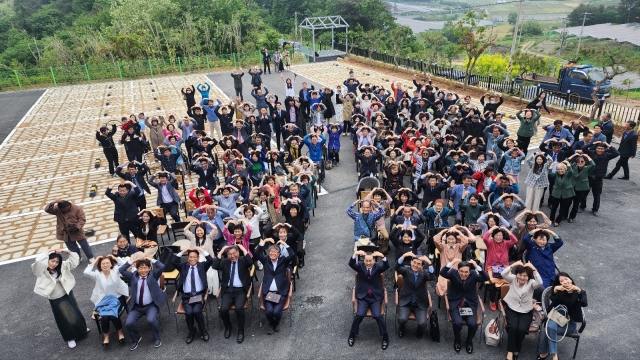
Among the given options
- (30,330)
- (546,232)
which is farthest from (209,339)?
(546,232)

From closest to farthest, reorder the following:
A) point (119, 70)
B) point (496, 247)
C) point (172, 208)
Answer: point (496, 247), point (172, 208), point (119, 70)

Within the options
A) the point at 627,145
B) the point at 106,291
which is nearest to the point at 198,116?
the point at 106,291

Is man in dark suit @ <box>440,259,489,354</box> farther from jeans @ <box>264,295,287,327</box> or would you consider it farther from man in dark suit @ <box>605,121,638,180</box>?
man in dark suit @ <box>605,121,638,180</box>

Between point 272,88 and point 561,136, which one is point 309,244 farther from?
point 272,88

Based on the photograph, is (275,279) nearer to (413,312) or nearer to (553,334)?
(413,312)

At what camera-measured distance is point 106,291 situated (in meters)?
6.87

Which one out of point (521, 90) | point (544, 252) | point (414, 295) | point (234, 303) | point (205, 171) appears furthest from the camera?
point (521, 90)

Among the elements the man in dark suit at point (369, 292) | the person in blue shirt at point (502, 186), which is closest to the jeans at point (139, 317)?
the man in dark suit at point (369, 292)

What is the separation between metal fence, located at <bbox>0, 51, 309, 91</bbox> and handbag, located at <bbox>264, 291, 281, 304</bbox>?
28.3 metres

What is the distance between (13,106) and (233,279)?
2438cm

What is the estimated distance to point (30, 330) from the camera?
23.9ft

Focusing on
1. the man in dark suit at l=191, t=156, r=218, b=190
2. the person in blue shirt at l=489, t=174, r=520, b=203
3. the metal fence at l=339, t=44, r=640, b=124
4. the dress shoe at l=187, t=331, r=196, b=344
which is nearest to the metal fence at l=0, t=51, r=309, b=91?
the metal fence at l=339, t=44, r=640, b=124

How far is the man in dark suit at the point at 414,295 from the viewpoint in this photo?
6535 millimetres

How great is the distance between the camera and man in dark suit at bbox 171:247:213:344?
6781mm
